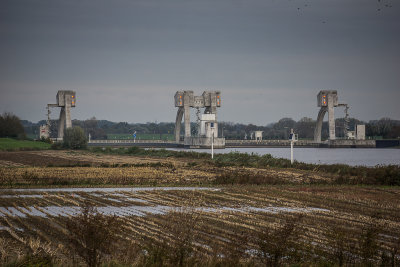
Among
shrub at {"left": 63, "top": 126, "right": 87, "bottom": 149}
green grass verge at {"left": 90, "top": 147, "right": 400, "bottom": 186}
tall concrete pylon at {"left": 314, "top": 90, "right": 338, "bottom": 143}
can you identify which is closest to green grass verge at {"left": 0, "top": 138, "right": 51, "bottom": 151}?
shrub at {"left": 63, "top": 126, "right": 87, "bottom": 149}

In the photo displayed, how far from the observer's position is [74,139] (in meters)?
81.9

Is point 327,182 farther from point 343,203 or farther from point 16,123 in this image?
point 16,123

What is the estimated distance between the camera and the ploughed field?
11680 millimetres

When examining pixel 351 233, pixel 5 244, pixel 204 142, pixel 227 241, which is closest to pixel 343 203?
pixel 351 233

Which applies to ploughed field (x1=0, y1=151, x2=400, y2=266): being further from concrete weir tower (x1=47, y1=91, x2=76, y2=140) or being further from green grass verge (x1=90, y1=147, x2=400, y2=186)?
concrete weir tower (x1=47, y1=91, x2=76, y2=140)

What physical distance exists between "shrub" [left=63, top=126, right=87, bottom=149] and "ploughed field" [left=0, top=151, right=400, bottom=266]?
46729 mm

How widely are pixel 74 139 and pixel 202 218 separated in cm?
6643

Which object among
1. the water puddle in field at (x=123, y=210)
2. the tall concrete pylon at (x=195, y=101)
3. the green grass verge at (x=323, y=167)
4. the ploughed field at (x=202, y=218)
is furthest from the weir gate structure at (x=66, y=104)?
the water puddle in field at (x=123, y=210)

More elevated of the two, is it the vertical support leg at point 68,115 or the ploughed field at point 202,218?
the vertical support leg at point 68,115

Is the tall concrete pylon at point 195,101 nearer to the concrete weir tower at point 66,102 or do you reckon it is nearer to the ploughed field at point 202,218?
the concrete weir tower at point 66,102

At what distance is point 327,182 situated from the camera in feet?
104

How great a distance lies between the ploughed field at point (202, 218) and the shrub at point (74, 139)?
153ft

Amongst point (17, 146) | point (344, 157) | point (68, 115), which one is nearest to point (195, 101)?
point (68, 115)

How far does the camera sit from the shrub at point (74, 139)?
3223 inches
